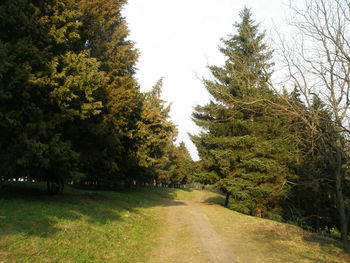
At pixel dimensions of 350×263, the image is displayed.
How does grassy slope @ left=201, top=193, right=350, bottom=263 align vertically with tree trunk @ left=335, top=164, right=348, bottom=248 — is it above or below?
below

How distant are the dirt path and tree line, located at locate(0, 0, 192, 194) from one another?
16.2 feet

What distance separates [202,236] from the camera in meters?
10.1

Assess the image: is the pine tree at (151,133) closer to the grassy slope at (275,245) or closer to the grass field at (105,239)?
the grass field at (105,239)

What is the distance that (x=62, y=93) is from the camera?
1041cm

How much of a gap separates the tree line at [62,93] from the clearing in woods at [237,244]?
17.9 ft

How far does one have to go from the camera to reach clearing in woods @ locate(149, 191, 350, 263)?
751 cm

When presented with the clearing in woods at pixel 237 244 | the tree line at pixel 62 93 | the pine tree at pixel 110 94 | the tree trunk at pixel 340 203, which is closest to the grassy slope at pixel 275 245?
the clearing in woods at pixel 237 244

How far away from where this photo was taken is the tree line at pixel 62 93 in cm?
991

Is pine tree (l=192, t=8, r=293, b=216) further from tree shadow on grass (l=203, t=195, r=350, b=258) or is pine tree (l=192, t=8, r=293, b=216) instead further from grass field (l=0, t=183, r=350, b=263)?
grass field (l=0, t=183, r=350, b=263)

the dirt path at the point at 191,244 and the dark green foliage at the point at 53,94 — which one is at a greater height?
the dark green foliage at the point at 53,94

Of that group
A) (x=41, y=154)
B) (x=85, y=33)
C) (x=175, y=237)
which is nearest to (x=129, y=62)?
(x=85, y=33)

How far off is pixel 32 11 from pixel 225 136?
652 inches

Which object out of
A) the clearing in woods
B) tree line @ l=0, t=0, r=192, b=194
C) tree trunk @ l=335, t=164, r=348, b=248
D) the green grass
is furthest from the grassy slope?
tree line @ l=0, t=0, r=192, b=194

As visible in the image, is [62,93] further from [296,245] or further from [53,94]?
[296,245]
